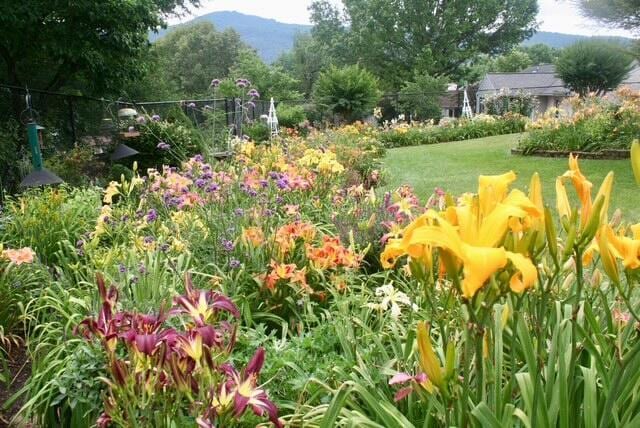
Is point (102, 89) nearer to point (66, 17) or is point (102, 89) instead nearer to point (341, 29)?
point (66, 17)

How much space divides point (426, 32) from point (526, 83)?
770 centimetres

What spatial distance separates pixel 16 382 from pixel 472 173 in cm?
783

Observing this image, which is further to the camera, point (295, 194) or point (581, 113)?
point (581, 113)

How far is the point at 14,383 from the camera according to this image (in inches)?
113

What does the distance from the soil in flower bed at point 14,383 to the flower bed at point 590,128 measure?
9707mm

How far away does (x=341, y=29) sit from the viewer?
4088 cm

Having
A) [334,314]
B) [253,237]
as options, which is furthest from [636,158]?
[253,237]

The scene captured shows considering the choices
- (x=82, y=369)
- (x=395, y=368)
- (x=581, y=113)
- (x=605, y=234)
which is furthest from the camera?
(x=581, y=113)

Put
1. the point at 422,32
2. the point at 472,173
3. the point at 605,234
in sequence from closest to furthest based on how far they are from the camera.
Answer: the point at 605,234 < the point at 472,173 < the point at 422,32

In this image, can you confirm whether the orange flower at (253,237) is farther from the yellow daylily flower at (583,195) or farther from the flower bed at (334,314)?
the yellow daylily flower at (583,195)

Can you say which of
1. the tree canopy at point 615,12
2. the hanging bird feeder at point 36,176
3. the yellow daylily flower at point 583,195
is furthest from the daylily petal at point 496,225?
the tree canopy at point 615,12

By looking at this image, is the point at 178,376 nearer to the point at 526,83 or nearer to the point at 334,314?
the point at 334,314

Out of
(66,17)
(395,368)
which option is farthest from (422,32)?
(395,368)

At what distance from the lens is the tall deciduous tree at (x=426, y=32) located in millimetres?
37219
